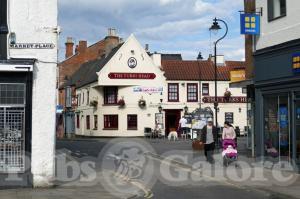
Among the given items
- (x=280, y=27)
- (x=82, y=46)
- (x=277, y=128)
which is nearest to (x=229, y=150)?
(x=277, y=128)

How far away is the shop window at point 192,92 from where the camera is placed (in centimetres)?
5456

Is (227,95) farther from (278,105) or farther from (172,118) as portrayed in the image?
(278,105)

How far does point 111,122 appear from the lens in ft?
177

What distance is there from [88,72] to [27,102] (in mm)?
48279

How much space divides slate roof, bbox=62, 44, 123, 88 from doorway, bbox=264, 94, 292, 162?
3531cm

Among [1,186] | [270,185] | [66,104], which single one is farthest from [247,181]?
[66,104]

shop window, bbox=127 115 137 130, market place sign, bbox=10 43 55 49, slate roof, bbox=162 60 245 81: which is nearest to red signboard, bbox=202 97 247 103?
slate roof, bbox=162 60 245 81

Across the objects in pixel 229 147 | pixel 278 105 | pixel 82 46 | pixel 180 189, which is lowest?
pixel 180 189

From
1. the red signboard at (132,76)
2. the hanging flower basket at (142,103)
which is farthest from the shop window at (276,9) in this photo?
the red signboard at (132,76)

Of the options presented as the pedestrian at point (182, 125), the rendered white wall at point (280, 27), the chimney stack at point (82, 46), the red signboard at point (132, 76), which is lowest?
the pedestrian at point (182, 125)

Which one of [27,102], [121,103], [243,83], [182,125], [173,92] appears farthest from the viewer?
[173,92]

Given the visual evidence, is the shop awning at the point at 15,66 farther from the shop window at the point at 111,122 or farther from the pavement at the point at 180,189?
the shop window at the point at 111,122

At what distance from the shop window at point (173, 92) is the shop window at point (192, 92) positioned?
3.81 ft

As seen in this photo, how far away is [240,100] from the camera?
55.1 m
